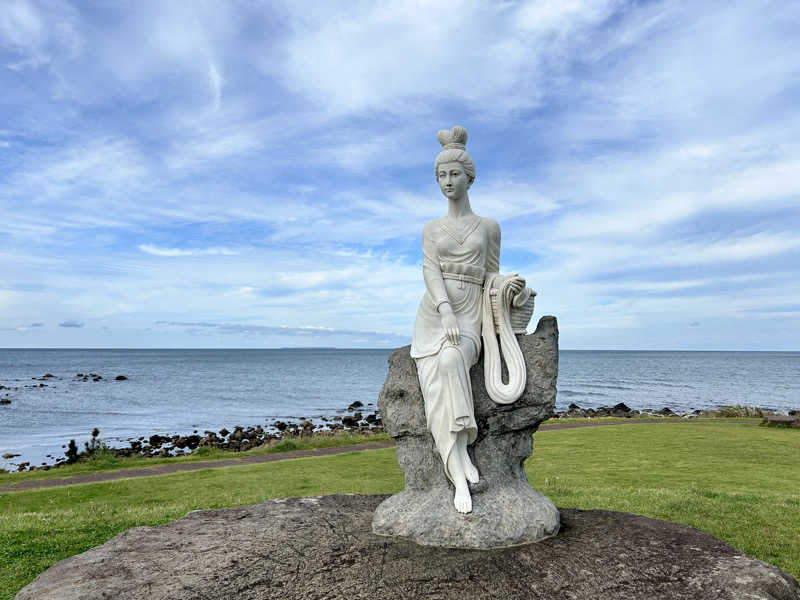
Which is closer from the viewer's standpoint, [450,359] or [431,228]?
[450,359]

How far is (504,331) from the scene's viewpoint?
537cm

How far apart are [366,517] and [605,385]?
51.8 meters

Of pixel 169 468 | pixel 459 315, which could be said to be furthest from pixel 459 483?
pixel 169 468

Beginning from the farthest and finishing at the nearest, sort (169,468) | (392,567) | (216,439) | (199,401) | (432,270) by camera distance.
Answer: (199,401) < (216,439) < (169,468) < (432,270) < (392,567)

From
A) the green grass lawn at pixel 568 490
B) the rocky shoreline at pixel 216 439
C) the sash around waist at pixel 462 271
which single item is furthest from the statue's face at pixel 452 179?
the rocky shoreline at pixel 216 439

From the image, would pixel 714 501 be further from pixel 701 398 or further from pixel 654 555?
pixel 701 398

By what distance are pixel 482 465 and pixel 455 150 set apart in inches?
116

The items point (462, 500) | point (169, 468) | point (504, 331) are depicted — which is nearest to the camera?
point (462, 500)

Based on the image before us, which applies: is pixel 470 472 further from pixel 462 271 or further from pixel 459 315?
pixel 462 271

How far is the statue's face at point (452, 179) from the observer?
544 cm

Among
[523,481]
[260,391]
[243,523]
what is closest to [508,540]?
[523,481]

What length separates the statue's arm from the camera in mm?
5348

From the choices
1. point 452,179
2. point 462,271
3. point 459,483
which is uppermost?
point 452,179

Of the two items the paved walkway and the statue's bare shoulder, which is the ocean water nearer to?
the paved walkway
